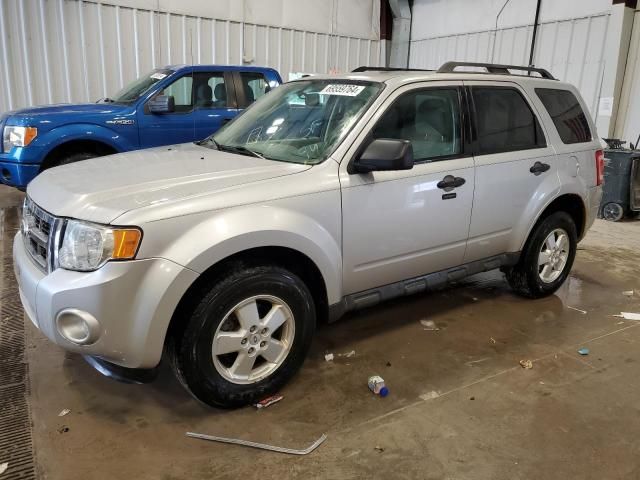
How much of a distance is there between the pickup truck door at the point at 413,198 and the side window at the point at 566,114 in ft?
3.11

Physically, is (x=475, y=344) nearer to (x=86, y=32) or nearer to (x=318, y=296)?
(x=318, y=296)

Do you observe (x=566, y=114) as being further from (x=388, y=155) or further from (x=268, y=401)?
(x=268, y=401)

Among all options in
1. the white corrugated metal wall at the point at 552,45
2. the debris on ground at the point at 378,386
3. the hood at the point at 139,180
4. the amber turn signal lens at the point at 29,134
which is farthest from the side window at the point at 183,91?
the white corrugated metal wall at the point at 552,45

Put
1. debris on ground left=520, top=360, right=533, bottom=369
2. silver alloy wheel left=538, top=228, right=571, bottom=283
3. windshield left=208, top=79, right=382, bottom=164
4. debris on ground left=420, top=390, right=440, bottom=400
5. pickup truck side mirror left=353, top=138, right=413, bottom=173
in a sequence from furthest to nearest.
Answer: silver alloy wheel left=538, top=228, right=571, bottom=283, debris on ground left=520, top=360, right=533, bottom=369, windshield left=208, top=79, right=382, bottom=164, debris on ground left=420, top=390, right=440, bottom=400, pickup truck side mirror left=353, top=138, right=413, bottom=173

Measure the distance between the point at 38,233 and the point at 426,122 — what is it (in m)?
2.25

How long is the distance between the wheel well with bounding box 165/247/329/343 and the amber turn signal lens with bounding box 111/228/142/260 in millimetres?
337

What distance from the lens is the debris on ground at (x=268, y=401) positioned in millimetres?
2676

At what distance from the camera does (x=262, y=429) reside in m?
2.50

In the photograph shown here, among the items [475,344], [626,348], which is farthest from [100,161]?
[626,348]

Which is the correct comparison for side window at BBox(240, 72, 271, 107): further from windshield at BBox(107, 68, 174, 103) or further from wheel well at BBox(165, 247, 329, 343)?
wheel well at BBox(165, 247, 329, 343)

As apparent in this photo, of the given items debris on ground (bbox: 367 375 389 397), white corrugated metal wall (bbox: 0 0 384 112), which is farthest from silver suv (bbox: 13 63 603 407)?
white corrugated metal wall (bbox: 0 0 384 112)

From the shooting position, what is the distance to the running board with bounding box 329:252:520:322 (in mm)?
2969

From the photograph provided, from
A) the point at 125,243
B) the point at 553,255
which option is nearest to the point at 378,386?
the point at 125,243

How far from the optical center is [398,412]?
267 centimetres
